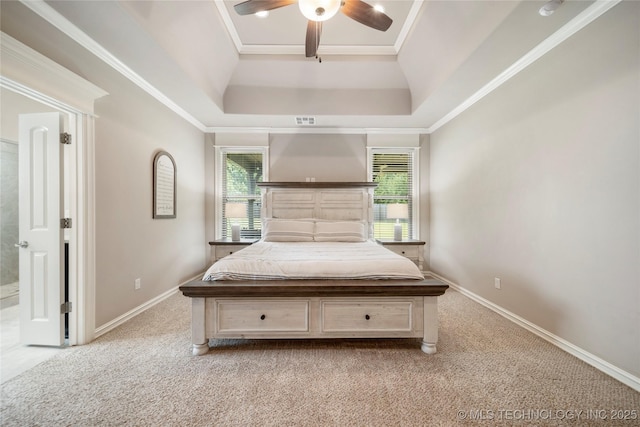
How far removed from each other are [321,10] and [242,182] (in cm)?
321

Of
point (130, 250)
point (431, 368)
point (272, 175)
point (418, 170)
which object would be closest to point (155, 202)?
point (130, 250)

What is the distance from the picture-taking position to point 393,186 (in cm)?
445

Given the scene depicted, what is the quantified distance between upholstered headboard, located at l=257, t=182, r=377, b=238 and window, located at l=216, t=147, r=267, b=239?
1.37ft

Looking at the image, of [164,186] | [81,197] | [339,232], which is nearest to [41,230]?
[81,197]

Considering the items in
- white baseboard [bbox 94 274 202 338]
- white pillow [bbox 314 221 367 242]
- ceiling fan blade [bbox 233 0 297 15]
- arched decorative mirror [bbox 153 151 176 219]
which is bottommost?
white baseboard [bbox 94 274 202 338]

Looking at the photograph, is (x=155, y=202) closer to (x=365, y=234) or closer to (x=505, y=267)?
(x=365, y=234)

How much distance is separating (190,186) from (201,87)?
1572 millimetres

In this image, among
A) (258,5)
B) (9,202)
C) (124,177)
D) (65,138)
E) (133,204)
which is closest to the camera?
(258,5)

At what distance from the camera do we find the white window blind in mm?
4406

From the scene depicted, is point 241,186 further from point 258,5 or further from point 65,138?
point 258,5

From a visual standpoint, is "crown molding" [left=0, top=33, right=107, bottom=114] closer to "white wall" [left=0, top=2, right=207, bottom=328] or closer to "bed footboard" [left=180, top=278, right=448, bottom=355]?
"white wall" [left=0, top=2, right=207, bottom=328]

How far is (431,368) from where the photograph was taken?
1.77 meters

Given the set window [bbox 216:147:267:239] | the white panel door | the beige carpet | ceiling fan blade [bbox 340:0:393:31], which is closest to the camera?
the beige carpet

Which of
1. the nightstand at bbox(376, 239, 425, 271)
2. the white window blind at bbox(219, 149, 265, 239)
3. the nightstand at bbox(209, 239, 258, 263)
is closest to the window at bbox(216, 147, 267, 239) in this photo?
the white window blind at bbox(219, 149, 265, 239)
